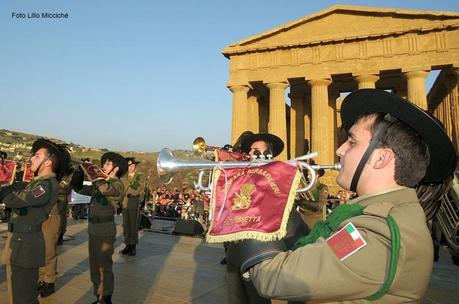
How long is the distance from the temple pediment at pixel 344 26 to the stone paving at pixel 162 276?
22916 millimetres

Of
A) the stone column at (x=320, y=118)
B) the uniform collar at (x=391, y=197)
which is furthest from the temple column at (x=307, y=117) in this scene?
the uniform collar at (x=391, y=197)

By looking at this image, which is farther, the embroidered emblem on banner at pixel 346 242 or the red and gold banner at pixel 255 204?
the red and gold banner at pixel 255 204

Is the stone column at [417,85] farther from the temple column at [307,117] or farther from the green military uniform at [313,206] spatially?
the green military uniform at [313,206]

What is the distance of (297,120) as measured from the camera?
37.1 metres

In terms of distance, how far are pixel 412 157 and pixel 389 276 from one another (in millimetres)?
581

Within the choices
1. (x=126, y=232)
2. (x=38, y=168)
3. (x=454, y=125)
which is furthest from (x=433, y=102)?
(x=38, y=168)

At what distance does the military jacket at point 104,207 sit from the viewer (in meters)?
5.31

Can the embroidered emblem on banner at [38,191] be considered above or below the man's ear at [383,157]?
below

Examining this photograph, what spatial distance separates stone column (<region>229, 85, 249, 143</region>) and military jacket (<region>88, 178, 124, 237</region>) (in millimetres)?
27017

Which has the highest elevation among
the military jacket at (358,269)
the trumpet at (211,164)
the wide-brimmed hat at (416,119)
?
the wide-brimmed hat at (416,119)

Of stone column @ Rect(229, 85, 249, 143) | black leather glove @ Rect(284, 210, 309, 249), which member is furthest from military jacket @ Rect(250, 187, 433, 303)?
stone column @ Rect(229, 85, 249, 143)

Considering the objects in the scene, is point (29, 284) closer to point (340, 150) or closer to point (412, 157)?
point (340, 150)

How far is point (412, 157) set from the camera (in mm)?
1557

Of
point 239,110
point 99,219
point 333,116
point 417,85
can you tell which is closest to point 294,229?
point 99,219
